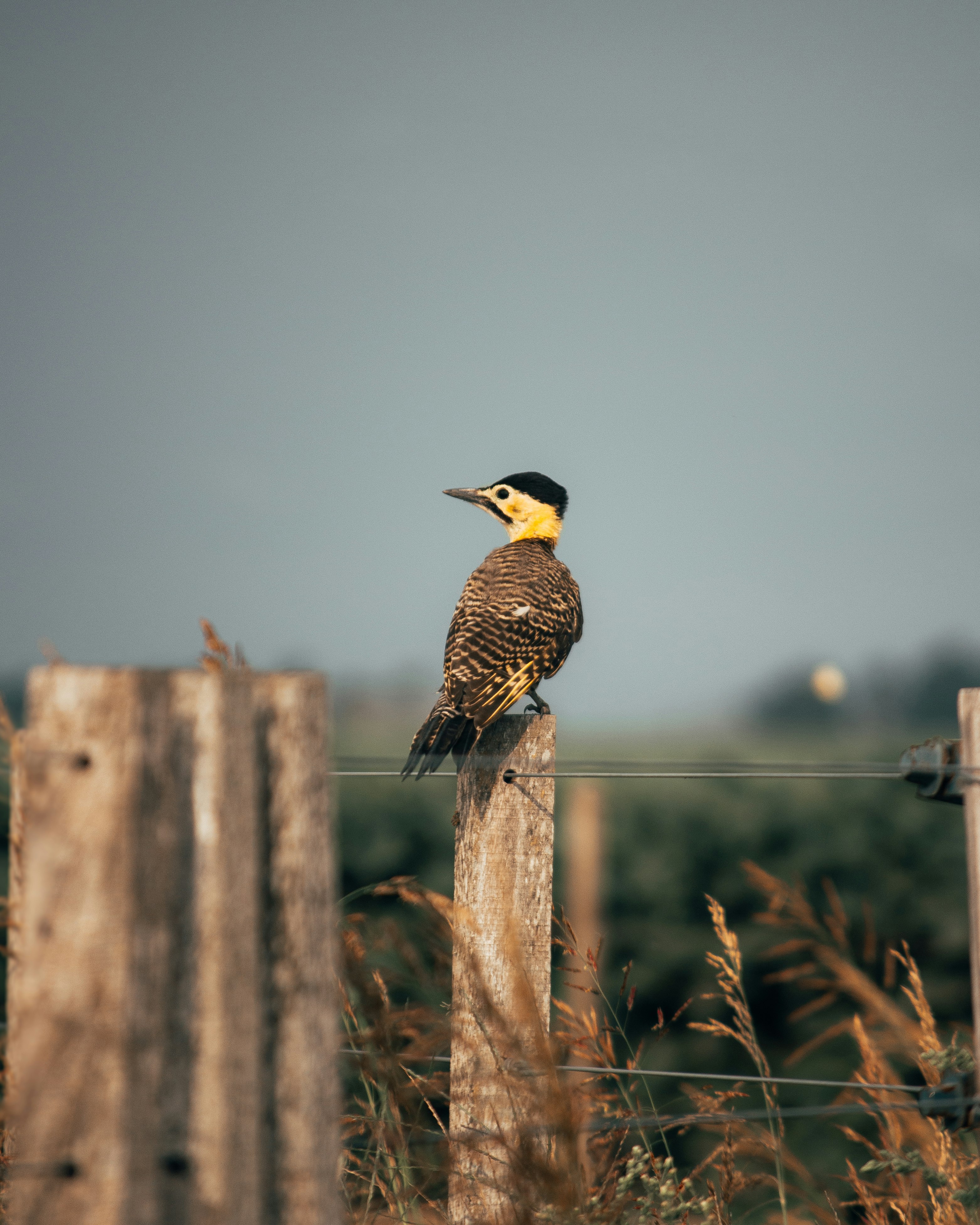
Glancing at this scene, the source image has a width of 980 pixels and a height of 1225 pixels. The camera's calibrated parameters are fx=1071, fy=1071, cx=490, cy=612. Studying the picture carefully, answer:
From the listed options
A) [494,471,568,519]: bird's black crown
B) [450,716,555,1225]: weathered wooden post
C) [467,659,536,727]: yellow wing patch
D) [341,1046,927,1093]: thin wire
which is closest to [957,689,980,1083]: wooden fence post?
[341,1046,927,1093]: thin wire

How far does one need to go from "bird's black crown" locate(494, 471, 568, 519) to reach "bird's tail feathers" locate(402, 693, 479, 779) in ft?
6.23

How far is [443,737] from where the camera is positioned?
3529mm

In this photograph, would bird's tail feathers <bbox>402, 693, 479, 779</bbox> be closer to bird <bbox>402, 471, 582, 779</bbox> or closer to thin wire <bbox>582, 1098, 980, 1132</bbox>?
bird <bbox>402, 471, 582, 779</bbox>

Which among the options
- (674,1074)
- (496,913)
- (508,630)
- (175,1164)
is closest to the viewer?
(175,1164)

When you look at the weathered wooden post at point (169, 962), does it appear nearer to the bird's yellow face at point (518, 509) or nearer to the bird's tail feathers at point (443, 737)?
the bird's tail feathers at point (443, 737)

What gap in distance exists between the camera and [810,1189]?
9.11ft

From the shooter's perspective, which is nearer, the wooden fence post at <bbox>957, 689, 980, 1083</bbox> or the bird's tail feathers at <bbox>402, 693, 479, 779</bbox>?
the wooden fence post at <bbox>957, 689, 980, 1083</bbox>

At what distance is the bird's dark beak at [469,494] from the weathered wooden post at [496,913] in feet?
8.76

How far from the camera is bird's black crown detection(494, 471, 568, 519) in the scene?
524 cm

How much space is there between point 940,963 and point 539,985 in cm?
738

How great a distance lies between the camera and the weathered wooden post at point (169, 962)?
3.70ft

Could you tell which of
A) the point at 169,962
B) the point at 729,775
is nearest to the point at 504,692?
the point at 729,775

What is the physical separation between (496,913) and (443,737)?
3.42 feet

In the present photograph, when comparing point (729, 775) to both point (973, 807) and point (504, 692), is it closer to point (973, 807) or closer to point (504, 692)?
point (973, 807)
